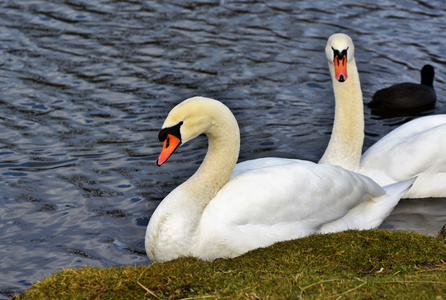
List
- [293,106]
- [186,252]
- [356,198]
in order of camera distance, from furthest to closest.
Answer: [293,106] < [356,198] < [186,252]

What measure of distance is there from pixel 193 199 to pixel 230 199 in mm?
317

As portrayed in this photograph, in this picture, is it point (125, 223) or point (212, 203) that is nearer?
point (212, 203)

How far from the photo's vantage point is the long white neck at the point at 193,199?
603 cm

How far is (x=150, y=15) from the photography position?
14742 mm

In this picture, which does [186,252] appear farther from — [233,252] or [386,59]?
[386,59]

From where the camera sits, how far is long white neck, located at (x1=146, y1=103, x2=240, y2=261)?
603 cm

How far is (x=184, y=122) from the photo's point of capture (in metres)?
6.05

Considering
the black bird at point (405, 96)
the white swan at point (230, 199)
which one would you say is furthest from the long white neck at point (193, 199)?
the black bird at point (405, 96)

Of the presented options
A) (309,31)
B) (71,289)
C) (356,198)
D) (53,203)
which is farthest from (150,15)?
(71,289)

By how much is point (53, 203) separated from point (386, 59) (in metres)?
7.28

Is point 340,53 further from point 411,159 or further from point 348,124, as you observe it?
point 411,159

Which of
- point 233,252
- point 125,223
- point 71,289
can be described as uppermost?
point 71,289

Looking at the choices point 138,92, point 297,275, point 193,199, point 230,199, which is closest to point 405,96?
point 138,92

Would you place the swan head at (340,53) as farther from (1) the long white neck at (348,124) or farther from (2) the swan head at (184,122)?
(2) the swan head at (184,122)
